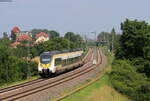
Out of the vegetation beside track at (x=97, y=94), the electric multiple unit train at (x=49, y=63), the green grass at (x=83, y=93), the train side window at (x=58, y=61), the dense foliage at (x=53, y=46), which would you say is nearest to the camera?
the green grass at (x=83, y=93)

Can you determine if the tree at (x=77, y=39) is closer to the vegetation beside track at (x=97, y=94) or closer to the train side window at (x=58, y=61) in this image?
the train side window at (x=58, y=61)

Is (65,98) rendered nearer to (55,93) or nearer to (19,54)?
(55,93)

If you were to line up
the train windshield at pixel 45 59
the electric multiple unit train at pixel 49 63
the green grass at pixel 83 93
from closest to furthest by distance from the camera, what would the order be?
the green grass at pixel 83 93, the electric multiple unit train at pixel 49 63, the train windshield at pixel 45 59

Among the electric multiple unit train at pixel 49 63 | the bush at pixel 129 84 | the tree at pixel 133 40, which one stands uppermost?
the tree at pixel 133 40

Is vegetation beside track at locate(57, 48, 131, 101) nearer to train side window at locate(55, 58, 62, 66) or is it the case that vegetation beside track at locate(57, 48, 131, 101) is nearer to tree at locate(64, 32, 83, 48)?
train side window at locate(55, 58, 62, 66)

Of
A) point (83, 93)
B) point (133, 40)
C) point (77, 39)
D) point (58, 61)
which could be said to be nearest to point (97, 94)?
point (83, 93)

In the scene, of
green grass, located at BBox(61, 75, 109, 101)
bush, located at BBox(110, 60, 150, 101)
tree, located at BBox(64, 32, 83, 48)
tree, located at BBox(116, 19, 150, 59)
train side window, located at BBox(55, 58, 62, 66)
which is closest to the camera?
green grass, located at BBox(61, 75, 109, 101)

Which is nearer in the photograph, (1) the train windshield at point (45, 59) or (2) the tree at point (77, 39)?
(1) the train windshield at point (45, 59)

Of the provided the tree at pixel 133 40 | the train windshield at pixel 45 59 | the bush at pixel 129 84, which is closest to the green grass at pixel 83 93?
the bush at pixel 129 84

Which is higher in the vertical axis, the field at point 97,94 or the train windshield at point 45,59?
the train windshield at point 45,59

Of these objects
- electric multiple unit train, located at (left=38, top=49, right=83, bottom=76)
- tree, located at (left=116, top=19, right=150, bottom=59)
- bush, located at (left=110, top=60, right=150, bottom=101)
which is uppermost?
tree, located at (left=116, top=19, right=150, bottom=59)

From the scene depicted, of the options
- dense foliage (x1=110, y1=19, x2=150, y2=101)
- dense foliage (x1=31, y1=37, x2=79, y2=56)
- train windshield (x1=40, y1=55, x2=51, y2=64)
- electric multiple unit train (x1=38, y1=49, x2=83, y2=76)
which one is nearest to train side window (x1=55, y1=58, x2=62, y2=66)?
electric multiple unit train (x1=38, y1=49, x2=83, y2=76)

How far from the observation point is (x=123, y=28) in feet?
150

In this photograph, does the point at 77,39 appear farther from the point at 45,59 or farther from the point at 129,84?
the point at 129,84
